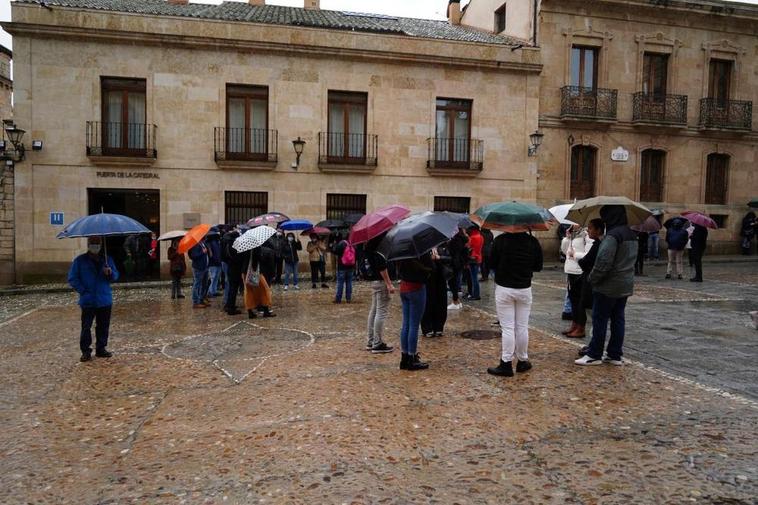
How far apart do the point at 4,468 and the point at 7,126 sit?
15.9 metres

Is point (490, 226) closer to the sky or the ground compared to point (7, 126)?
closer to the ground

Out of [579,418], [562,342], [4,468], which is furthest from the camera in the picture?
[562,342]

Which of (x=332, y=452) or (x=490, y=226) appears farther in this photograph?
(x=490, y=226)

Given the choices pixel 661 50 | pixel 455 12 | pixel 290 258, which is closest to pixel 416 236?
pixel 290 258

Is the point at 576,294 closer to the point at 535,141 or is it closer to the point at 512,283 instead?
the point at 512,283

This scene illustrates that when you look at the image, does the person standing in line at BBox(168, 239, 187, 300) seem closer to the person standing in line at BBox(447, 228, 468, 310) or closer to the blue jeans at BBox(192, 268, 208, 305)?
the blue jeans at BBox(192, 268, 208, 305)

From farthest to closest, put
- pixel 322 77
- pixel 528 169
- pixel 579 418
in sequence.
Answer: pixel 528 169, pixel 322 77, pixel 579 418

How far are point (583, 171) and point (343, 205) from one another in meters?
9.73

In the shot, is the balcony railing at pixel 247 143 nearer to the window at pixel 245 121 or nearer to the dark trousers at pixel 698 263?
the window at pixel 245 121

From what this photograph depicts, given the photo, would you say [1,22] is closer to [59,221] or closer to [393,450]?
[59,221]

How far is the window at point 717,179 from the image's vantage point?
22812mm

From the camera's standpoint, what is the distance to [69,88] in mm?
16875

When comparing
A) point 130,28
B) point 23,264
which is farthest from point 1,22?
point 23,264

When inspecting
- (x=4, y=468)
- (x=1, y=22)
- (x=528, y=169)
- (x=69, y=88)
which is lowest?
(x=4, y=468)
